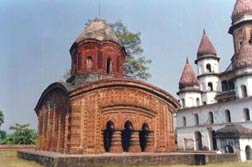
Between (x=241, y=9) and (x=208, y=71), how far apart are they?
8.08m

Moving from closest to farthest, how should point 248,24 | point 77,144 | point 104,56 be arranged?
point 77,144
point 104,56
point 248,24

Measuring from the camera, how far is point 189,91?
1255 inches

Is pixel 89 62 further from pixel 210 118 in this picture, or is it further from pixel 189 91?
pixel 189 91

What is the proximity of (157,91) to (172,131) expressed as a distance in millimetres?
2475

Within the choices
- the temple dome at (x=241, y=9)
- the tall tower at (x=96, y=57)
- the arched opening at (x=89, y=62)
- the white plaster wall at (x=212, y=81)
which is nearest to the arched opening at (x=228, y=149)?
the white plaster wall at (x=212, y=81)

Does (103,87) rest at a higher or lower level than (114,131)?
higher

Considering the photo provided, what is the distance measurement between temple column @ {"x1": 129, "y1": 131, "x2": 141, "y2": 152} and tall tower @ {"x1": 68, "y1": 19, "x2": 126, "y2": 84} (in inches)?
162

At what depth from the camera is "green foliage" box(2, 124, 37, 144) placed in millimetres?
31922

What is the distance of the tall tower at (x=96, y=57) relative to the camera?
632 inches

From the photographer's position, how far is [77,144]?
1209cm

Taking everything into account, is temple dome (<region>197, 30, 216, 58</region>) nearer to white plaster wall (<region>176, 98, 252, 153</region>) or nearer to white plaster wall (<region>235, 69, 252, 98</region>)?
white plaster wall (<region>176, 98, 252, 153</region>)

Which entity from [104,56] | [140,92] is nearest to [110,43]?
[104,56]

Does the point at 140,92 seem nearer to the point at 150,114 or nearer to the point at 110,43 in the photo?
the point at 150,114

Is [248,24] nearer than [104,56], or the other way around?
[104,56]
